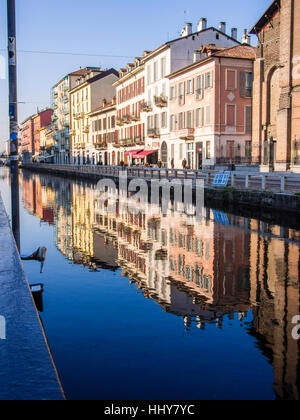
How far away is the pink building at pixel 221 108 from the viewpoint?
38.1 metres

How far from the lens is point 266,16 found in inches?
1351

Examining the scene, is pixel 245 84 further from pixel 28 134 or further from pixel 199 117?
pixel 28 134

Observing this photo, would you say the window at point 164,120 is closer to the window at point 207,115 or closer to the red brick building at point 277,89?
the window at point 207,115

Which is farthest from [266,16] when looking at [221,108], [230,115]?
[230,115]

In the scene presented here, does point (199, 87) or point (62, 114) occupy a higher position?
point (62, 114)

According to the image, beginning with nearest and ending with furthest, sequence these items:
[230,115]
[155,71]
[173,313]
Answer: [173,313] → [230,115] → [155,71]

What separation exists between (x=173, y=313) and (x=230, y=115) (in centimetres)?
3416

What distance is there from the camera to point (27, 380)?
133 inches

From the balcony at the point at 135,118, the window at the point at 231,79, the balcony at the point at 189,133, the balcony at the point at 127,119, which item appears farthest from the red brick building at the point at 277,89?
the balcony at the point at 127,119

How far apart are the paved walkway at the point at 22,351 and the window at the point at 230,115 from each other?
3440cm

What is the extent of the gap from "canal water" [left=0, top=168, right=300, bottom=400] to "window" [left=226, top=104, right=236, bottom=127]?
26.5m

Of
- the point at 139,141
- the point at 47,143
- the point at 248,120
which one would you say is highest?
the point at 47,143
